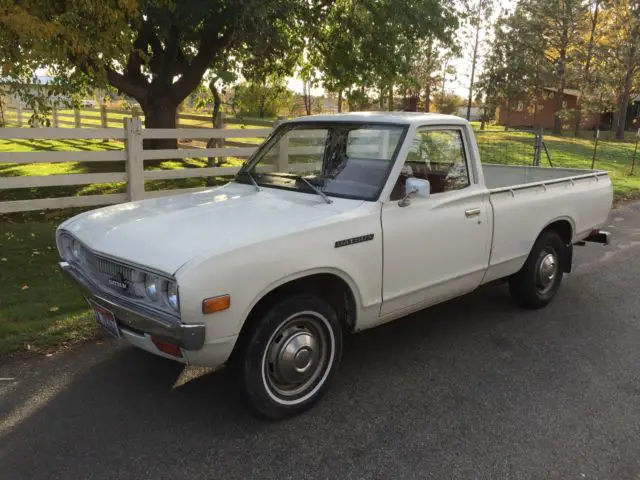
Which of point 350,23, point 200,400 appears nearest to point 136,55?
point 350,23

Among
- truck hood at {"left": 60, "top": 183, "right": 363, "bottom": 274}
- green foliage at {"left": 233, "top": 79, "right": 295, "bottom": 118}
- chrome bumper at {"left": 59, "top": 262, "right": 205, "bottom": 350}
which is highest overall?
green foliage at {"left": 233, "top": 79, "right": 295, "bottom": 118}

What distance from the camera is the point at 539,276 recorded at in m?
5.29

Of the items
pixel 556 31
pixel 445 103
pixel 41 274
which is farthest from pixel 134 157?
pixel 445 103

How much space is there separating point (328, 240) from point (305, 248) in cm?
19

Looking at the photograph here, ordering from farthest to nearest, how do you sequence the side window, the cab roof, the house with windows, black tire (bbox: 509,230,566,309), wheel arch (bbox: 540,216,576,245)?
the house with windows
wheel arch (bbox: 540,216,576,245)
black tire (bbox: 509,230,566,309)
the side window
the cab roof

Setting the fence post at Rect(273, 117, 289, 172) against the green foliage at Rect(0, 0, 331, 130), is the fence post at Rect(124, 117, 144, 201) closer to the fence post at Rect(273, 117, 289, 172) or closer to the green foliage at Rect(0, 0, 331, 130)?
the green foliage at Rect(0, 0, 331, 130)

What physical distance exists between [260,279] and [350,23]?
435 inches

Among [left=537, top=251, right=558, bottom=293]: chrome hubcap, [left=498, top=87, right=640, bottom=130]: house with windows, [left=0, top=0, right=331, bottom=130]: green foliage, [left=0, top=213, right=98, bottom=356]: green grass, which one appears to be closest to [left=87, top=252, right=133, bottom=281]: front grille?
[left=0, top=213, right=98, bottom=356]: green grass

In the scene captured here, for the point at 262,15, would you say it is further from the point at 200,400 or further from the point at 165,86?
the point at 200,400

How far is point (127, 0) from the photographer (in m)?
7.29

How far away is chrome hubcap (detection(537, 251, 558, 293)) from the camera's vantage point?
17.3 feet

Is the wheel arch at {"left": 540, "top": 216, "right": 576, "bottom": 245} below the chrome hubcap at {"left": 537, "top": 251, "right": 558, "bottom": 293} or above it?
above

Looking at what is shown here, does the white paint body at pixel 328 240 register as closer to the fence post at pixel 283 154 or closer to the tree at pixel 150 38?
the fence post at pixel 283 154

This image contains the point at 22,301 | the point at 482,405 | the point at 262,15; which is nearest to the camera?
the point at 482,405
